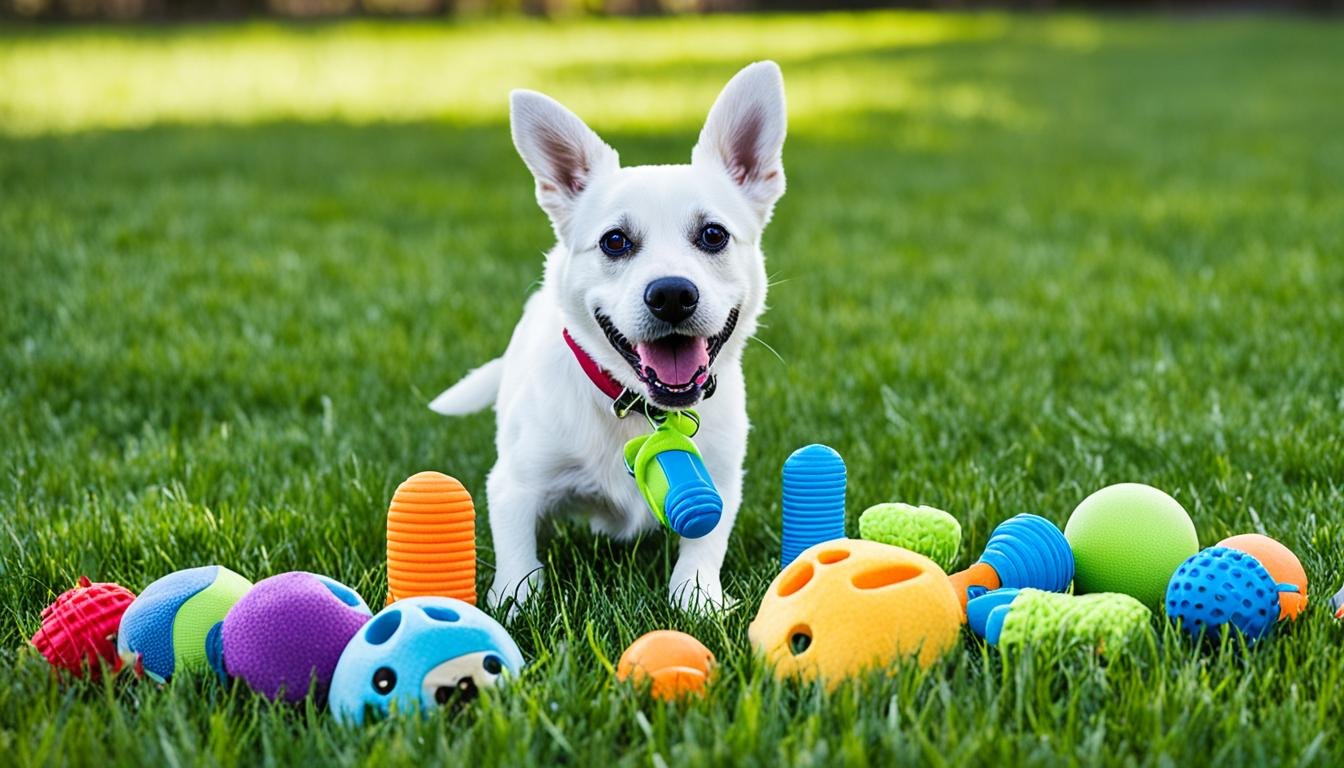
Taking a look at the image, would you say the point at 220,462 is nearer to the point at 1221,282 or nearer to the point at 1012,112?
the point at 1221,282

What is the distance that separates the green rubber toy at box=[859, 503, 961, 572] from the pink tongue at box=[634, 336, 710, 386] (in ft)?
1.67

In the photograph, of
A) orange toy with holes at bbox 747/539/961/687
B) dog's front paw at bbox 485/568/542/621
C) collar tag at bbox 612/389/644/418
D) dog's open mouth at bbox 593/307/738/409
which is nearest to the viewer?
orange toy with holes at bbox 747/539/961/687

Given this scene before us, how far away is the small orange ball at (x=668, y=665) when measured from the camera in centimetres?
215

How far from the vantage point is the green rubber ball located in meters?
2.57

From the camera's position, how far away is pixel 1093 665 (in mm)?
2186

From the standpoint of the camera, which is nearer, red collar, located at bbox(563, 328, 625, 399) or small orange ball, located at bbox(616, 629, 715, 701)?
small orange ball, located at bbox(616, 629, 715, 701)

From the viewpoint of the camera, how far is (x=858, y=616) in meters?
2.19

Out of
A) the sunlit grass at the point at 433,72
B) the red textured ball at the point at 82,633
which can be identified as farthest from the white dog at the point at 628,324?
the sunlit grass at the point at 433,72

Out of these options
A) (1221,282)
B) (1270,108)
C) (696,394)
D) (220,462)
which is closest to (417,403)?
(220,462)

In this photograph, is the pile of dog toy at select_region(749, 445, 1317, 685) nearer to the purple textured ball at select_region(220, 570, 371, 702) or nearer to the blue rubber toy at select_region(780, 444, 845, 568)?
the blue rubber toy at select_region(780, 444, 845, 568)

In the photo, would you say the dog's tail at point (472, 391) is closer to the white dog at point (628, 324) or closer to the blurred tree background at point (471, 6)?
the white dog at point (628, 324)

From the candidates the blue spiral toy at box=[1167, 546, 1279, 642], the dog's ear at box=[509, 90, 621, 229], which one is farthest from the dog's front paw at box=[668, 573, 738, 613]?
the dog's ear at box=[509, 90, 621, 229]

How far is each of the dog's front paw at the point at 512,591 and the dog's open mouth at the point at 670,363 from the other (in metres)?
0.48

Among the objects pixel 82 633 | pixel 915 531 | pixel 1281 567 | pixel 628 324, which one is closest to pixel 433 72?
pixel 628 324
